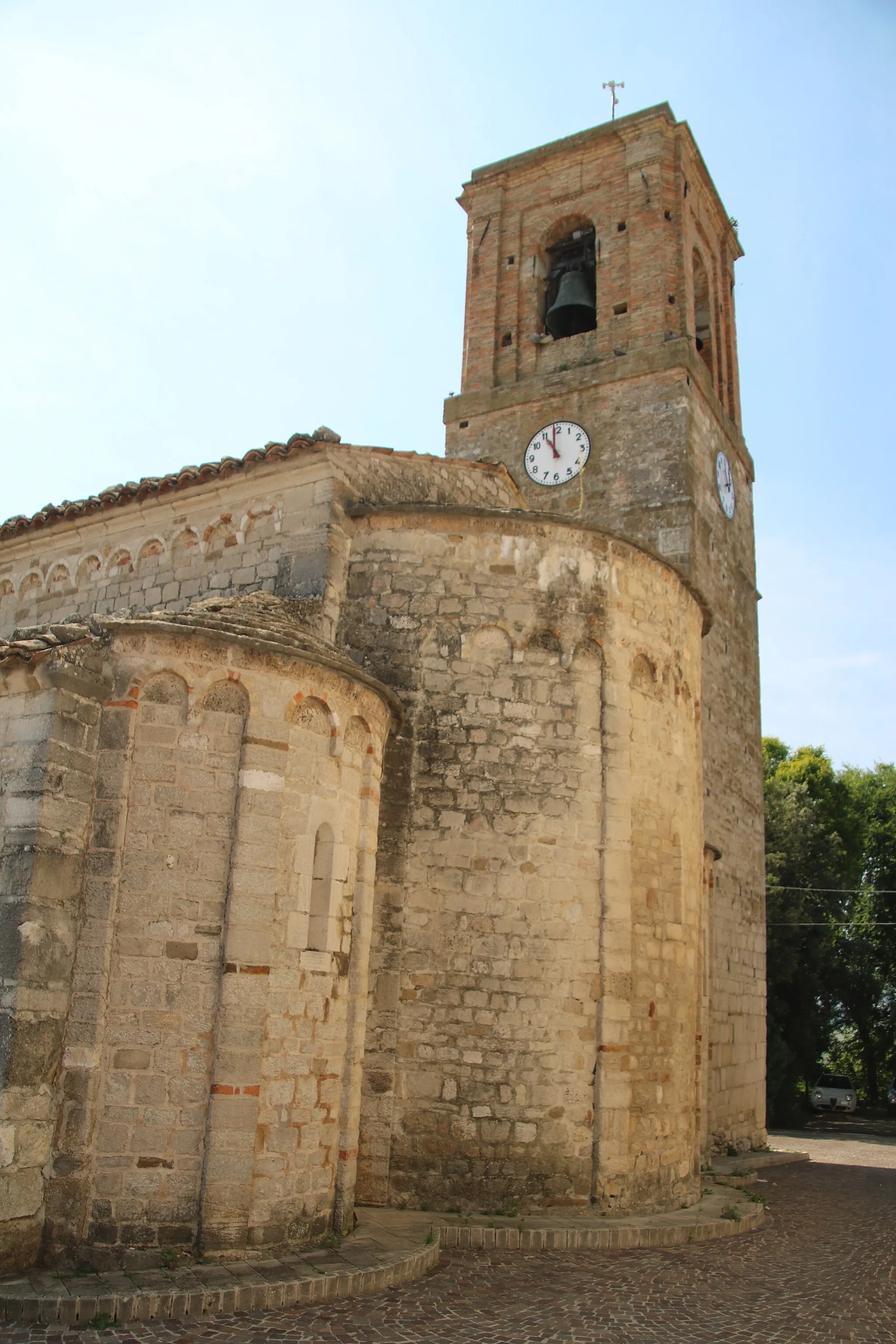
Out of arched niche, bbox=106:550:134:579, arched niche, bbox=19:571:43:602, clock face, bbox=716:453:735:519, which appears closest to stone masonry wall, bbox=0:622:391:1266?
arched niche, bbox=106:550:134:579

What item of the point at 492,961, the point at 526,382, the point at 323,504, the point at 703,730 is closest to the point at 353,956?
the point at 492,961

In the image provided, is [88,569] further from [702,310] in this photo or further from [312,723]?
[702,310]

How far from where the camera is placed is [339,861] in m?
7.27

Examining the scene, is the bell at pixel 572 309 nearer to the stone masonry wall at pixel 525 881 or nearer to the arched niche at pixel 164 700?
the stone masonry wall at pixel 525 881

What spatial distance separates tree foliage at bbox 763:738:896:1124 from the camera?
23156 millimetres

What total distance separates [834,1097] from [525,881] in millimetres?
21592

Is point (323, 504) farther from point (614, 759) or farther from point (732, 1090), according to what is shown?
point (732, 1090)

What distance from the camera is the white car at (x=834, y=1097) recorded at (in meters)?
26.2

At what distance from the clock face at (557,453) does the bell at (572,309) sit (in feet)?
6.60

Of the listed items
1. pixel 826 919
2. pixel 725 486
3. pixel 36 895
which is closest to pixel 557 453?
pixel 725 486

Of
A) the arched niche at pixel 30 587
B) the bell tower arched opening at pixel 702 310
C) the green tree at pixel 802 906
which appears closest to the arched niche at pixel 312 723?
the arched niche at pixel 30 587

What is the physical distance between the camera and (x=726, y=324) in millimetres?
Result: 20500

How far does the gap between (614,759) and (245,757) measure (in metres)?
3.58

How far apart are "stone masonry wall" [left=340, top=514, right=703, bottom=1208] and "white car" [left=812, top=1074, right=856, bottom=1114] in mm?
19329
